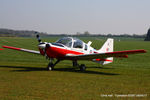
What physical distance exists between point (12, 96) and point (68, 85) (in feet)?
9.41

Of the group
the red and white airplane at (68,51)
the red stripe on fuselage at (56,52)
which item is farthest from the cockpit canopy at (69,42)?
the red stripe on fuselage at (56,52)

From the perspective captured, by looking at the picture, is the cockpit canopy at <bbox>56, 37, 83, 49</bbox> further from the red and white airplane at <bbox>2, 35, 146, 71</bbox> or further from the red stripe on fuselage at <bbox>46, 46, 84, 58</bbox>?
the red stripe on fuselage at <bbox>46, 46, 84, 58</bbox>

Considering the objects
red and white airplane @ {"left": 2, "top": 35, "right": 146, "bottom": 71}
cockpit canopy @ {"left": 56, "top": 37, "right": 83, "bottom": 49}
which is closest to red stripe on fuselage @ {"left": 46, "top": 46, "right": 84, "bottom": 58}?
red and white airplane @ {"left": 2, "top": 35, "right": 146, "bottom": 71}

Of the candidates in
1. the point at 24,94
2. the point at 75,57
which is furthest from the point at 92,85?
the point at 75,57

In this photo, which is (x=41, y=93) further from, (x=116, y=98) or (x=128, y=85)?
(x=128, y=85)

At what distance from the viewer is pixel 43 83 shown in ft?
35.7

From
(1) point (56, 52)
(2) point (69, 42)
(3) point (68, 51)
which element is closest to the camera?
(1) point (56, 52)

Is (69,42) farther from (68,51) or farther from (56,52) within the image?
(56,52)

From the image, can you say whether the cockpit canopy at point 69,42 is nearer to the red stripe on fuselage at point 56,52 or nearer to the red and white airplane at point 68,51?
the red and white airplane at point 68,51

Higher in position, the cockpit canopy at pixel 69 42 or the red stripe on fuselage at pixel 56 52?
the cockpit canopy at pixel 69 42

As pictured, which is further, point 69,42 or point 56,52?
point 69,42

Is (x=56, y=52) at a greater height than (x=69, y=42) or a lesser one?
lesser

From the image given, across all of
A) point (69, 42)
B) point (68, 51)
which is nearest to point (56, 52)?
point (68, 51)

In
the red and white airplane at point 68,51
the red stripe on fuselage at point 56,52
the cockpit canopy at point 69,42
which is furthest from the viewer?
the cockpit canopy at point 69,42
